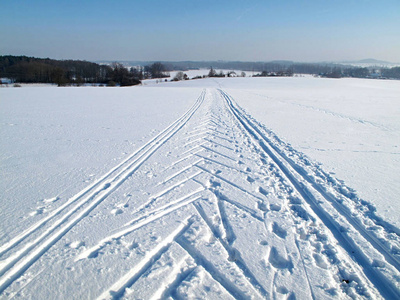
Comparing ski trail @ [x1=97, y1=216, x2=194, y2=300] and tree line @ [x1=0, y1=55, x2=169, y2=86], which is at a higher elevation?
tree line @ [x1=0, y1=55, x2=169, y2=86]

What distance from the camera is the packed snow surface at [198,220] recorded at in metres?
2.55

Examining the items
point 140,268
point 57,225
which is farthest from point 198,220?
point 57,225

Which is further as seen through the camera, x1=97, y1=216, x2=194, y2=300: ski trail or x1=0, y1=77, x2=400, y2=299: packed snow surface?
x1=0, y1=77, x2=400, y2=299: packed snow surface

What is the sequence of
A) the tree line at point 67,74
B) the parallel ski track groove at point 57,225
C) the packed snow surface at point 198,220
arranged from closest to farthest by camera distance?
the packed snow surface at point 198,220, the parallel ski track groove at point 57,225, the tree line at point 67,74

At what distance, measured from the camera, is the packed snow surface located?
2.55 meters

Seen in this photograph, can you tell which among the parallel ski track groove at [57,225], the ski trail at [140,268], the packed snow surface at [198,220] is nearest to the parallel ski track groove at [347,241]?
the packed snow surface at [198,220]

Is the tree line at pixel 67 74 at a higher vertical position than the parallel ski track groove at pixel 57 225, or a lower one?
higher

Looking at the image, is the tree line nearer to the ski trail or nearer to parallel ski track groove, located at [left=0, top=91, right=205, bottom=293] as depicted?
parallel ski track groove, located at [left=0, top=91, right=205, bottom=293]

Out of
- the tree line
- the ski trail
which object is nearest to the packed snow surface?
the ski trail

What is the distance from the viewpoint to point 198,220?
3.59m

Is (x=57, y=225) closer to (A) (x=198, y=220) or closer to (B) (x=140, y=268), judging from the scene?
(B) (x=140, y=268)

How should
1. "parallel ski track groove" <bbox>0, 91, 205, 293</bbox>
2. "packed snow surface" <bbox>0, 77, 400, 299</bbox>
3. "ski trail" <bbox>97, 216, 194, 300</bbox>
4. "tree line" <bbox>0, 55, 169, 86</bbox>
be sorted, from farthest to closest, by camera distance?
1. "tree line" <bbox>0, 55, 169, 86</bbox>
2. "parallel ski track groove" <bbox>0, 91, 205, 293</bbox>
3. "packed snow surface" <bbox>0, 77, 400, 299</bbox>
4. "ski trail" <bbox>97, 216, 194, 300</bbox>

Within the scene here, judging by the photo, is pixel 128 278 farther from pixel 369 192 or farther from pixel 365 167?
pixel 365 167

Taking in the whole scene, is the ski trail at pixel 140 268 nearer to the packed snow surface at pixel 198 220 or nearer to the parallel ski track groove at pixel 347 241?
the packed snow surface at pixel 198 220
